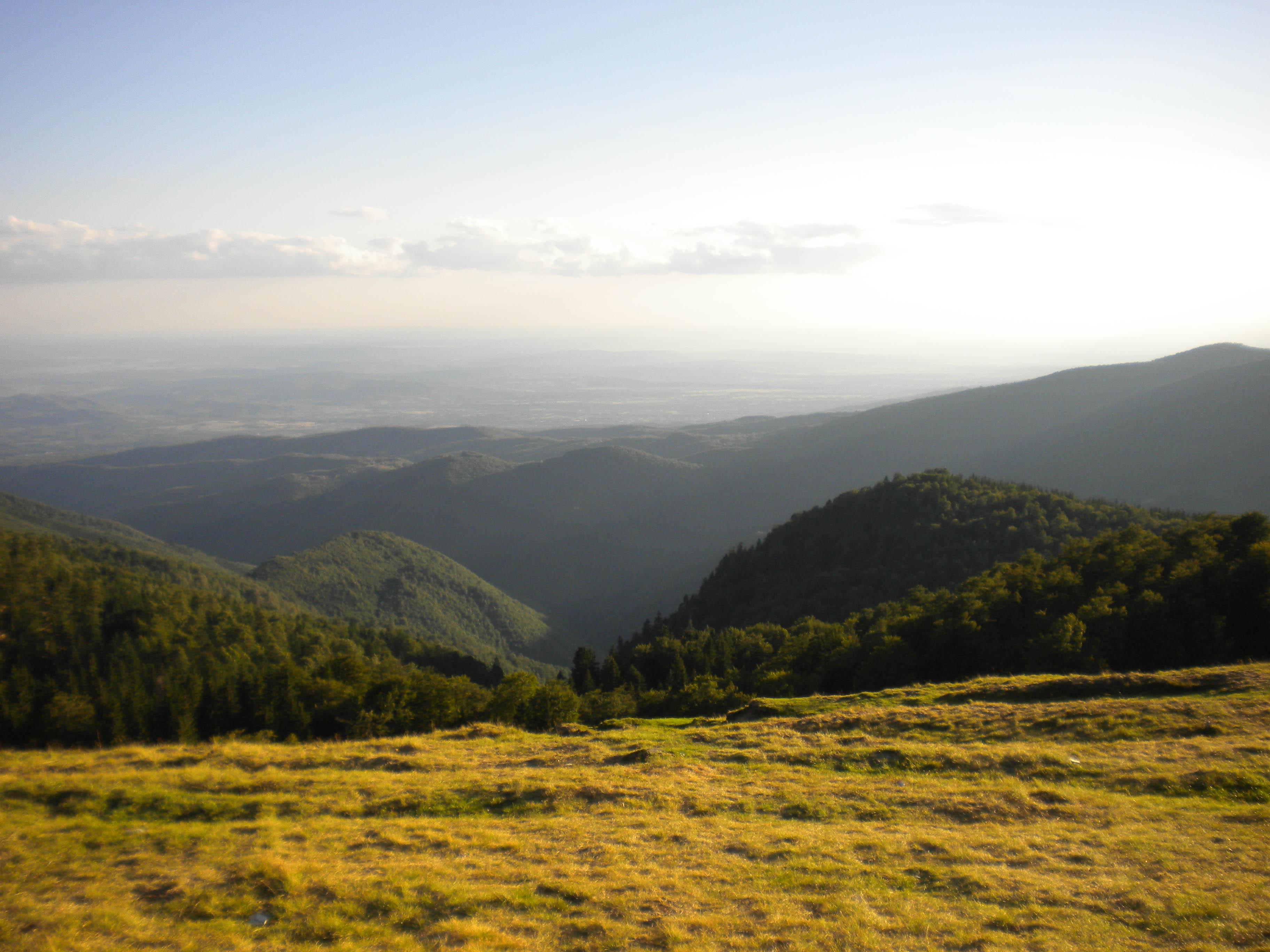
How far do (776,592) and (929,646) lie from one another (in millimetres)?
56065

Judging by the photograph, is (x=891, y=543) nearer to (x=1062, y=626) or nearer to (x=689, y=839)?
(x=1062, y=626)

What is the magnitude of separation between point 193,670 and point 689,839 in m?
71.3

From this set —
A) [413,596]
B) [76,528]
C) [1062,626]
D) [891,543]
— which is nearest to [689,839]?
[1062,626]

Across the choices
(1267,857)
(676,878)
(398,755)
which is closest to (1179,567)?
(1267,857)

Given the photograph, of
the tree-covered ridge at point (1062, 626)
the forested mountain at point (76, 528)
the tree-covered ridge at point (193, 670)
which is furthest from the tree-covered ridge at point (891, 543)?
the forested mountain at point (76, 528)

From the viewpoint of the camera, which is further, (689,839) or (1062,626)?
(1062,626)

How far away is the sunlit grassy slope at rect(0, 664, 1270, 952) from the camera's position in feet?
35.5

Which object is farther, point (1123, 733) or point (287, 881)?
point (1123, 733)

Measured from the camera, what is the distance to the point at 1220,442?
178125 mm

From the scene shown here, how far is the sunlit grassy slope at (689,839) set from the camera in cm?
1083

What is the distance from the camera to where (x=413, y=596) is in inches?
6211

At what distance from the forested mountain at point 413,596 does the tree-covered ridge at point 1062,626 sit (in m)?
92.7

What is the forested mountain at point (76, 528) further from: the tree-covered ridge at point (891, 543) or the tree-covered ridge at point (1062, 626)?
the tree-covered ridge at point (1062, 626)

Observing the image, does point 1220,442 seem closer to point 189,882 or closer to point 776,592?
point 776,592
